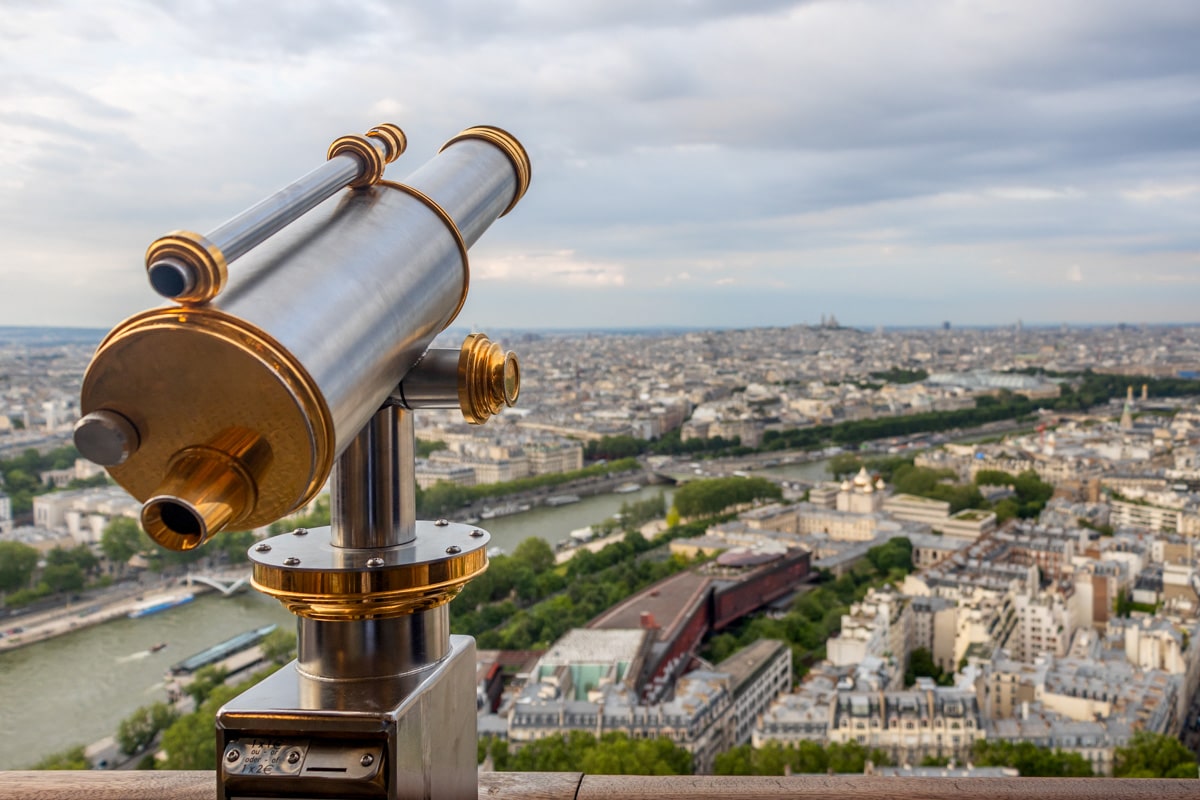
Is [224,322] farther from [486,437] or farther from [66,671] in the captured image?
[486,437]

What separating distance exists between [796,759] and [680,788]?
202 inches

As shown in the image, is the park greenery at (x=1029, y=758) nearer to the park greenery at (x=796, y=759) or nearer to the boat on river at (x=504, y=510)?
the park greenery at (x=796, y=759)

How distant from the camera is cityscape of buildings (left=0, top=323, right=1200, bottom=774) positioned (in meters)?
5.98

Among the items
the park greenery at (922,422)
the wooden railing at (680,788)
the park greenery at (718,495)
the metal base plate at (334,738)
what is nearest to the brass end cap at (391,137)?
the metal base plate at (334,738)

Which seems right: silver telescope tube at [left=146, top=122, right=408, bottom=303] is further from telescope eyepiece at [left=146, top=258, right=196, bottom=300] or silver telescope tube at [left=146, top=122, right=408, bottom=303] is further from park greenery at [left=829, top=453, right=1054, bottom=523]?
park greenery at [left=829, top=453, right=1054, bottom=523]

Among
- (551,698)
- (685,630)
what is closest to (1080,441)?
(685,630)

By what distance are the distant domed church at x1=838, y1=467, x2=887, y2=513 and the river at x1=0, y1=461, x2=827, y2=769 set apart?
7.97 m

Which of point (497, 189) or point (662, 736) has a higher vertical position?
point (497, 189)

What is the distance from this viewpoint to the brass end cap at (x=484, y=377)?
0.42 meters

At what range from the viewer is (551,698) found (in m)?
6.02

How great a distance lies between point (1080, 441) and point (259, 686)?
19.7 m

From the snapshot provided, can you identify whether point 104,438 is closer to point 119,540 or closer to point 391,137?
point 391,137

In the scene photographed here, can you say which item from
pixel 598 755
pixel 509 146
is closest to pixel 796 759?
pixel 598 755

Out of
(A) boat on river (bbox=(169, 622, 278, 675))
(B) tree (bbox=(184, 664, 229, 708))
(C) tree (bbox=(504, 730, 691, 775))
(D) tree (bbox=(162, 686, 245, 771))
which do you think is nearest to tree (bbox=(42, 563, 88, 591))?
(A) boat on river (bbox=(169, 622, 278, 675))
